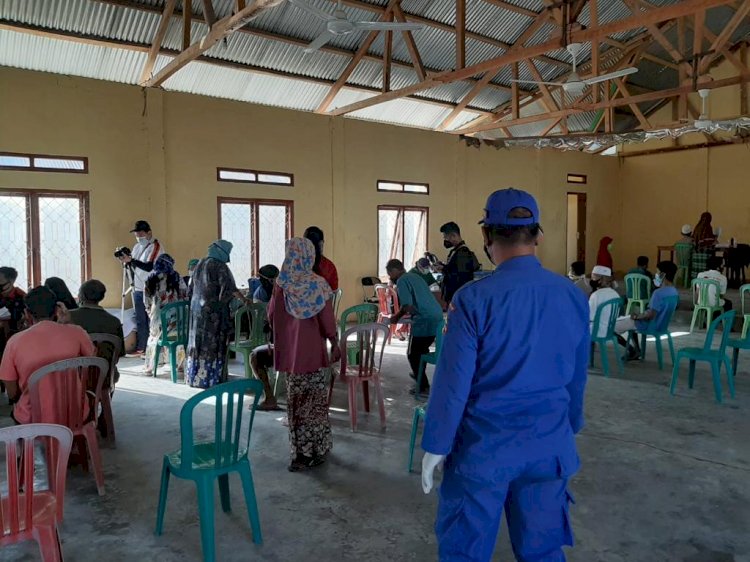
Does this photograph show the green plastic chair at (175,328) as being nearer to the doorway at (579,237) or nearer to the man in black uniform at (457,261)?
the man in black uniform at (457,261)

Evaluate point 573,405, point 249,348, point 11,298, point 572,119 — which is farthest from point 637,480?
point 572,119

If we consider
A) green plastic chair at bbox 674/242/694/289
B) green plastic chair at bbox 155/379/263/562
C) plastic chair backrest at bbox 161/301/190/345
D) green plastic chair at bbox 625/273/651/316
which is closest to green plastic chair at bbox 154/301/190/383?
plastic chair backrest at bbox 161/301/190/345

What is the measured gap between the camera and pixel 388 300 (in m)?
7.43

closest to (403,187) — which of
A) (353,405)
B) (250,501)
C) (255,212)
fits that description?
(255,212)

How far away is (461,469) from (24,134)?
21.5 feet

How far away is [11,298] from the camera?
445cm

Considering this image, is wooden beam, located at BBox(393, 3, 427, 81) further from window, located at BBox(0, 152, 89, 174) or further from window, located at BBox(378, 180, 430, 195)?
window, located at BBox(0, 152, 89, 174)

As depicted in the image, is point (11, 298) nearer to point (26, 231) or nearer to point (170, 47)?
point (26, 231)

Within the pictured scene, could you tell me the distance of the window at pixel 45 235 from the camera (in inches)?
250

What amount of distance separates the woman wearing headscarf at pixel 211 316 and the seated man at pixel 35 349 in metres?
1.77

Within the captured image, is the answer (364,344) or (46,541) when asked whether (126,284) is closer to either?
(364,344)

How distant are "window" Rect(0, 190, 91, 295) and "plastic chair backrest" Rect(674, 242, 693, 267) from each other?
31.5 ft

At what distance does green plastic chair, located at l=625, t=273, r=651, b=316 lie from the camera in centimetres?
791

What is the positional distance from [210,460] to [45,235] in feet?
17.1
